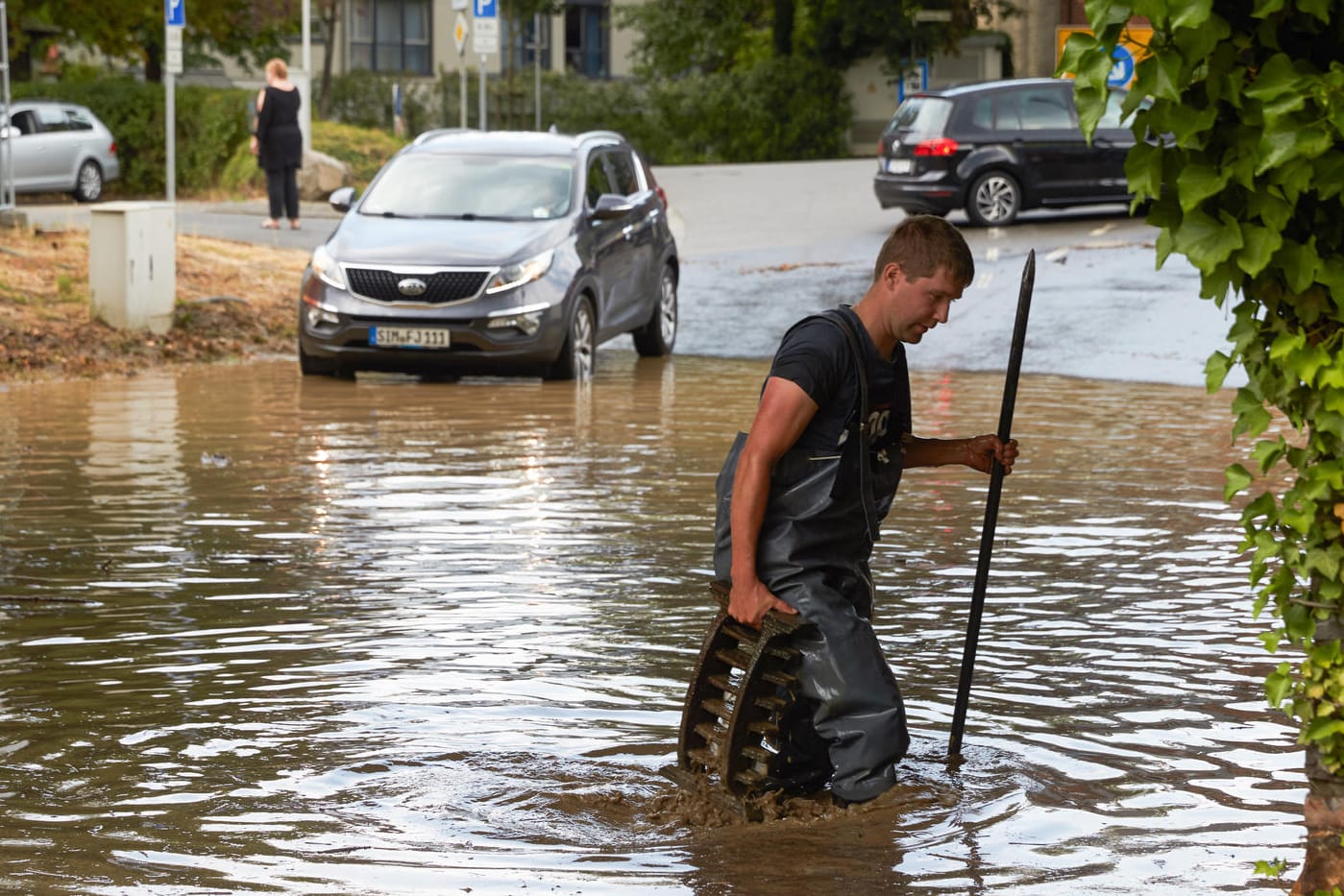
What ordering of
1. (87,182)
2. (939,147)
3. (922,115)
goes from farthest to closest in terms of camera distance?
(87,182) < (922,115) < (939,147)

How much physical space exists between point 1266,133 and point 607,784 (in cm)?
290

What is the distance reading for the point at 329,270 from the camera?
53.7 feet

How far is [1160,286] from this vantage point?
2123cm

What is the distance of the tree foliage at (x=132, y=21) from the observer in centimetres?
4084

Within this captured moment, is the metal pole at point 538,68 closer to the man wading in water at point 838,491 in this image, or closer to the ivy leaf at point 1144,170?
the man wading in water at point 838,491

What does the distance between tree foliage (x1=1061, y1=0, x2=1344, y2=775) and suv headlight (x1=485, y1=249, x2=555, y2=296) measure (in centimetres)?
1214

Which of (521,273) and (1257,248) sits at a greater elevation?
(1257,248)

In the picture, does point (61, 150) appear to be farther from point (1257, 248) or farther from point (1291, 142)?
point (1291, 142)

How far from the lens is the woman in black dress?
88.4ft

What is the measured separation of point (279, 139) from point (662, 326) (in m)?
9.35

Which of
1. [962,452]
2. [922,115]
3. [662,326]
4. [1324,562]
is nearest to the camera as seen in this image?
[1324,562]

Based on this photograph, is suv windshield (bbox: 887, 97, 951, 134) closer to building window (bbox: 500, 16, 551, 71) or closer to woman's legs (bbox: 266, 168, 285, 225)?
woman's legs (bbox: 266, 168, 285, 225)

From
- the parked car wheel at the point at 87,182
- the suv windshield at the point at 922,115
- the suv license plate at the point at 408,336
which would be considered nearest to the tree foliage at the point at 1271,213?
the suv license plate at the point at 408,336

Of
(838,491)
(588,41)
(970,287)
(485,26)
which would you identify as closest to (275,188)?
(485,26)
